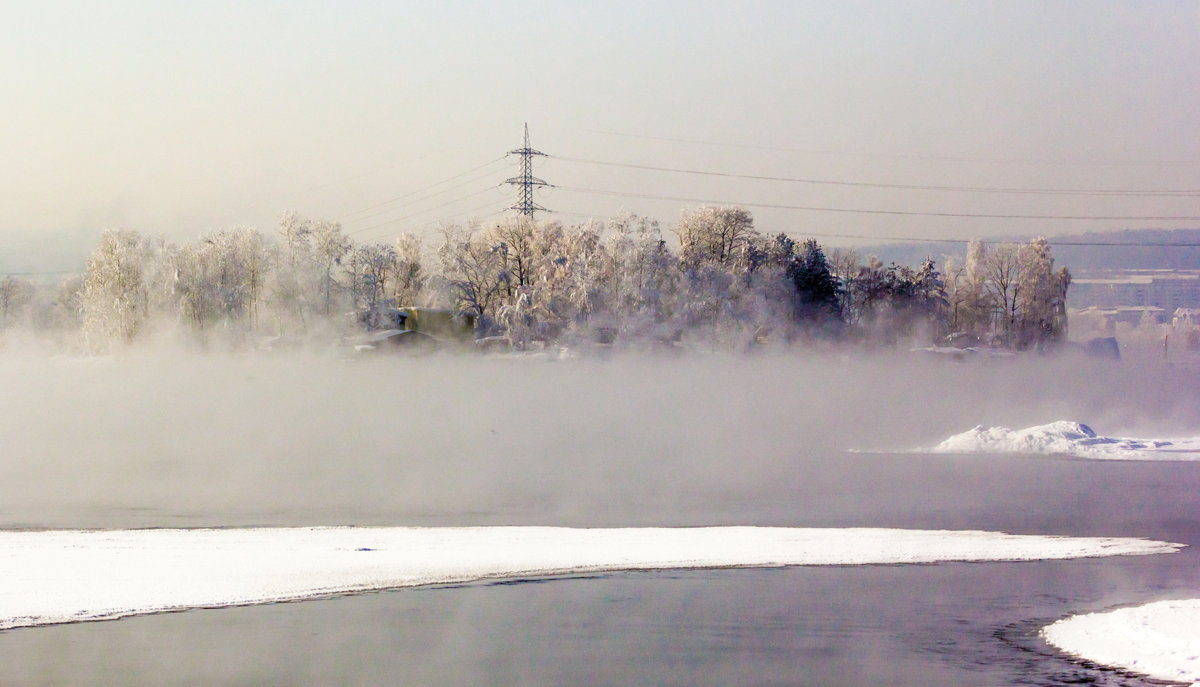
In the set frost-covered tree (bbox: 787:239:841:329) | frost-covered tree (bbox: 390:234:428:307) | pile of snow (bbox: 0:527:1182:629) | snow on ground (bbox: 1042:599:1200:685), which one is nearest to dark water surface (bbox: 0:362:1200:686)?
snow on ground (bbox: 1042:599:1200:685)

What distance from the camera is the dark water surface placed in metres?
19.8

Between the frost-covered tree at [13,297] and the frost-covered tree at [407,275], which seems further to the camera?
the frost-covered tree at [13,297]

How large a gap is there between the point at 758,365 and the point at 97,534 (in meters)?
75.3

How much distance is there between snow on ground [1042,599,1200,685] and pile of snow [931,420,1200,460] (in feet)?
121

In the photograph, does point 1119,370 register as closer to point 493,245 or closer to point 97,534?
point 493,245

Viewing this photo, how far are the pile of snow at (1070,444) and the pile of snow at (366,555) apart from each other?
2727 centimetres

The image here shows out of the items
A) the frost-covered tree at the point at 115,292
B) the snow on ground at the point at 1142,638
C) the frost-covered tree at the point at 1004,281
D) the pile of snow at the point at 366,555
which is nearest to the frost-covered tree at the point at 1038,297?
the frost-covered tree at the point at 1004,281

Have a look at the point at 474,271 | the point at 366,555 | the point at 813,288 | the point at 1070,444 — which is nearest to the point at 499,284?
the point at 474,271

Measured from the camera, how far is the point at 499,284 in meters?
100

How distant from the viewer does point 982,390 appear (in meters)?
102

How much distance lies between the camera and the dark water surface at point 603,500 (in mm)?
19844

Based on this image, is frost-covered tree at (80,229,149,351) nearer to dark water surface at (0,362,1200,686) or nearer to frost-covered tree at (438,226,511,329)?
dark water surface at (0,362,1200,686)

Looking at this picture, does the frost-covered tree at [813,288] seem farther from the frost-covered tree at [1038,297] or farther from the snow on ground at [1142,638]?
the snow on ground at [1142,638]

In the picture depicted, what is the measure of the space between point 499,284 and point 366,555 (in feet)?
238
